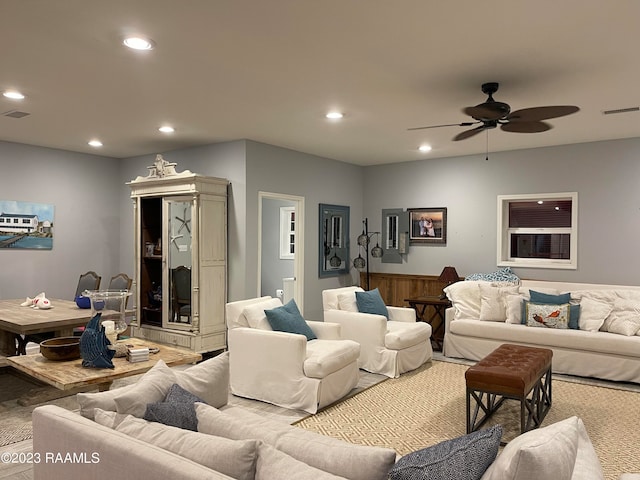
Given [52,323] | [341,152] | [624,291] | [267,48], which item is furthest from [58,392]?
[624,291]

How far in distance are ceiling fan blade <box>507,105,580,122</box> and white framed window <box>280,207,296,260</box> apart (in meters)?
4.96

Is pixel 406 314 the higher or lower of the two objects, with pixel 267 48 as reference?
lower

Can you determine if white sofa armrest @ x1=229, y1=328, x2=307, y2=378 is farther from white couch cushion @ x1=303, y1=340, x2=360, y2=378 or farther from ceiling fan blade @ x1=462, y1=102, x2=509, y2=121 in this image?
ceiling fan blade @ x1=462, y1=102, x2=509, y2=121

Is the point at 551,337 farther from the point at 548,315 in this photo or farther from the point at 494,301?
the point at 494,301

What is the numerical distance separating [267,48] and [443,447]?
2.51m

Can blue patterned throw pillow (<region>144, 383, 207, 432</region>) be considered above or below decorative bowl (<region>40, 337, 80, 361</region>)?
above

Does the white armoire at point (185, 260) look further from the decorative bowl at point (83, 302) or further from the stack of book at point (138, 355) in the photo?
the stack of book at point (138, 355)

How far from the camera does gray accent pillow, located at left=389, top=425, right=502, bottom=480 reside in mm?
1385

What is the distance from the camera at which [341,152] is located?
6.70 metres

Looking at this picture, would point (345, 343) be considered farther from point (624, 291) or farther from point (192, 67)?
point (624, 291)

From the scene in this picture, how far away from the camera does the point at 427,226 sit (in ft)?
23.6

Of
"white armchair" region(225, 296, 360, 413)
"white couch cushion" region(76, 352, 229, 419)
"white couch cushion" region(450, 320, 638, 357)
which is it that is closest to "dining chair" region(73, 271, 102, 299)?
"white armchair" region(225, 296, 360, 413)

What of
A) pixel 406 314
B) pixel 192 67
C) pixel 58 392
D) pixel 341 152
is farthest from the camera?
pixel 341 152

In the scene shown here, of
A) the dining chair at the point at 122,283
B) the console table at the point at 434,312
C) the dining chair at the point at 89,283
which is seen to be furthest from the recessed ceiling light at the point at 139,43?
the console table at the point at 434,312
